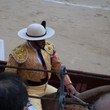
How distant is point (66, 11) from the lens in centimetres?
877

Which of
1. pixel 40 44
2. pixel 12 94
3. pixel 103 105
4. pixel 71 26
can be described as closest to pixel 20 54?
pixel 40 44

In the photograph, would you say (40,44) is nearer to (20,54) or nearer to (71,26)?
(20,54)

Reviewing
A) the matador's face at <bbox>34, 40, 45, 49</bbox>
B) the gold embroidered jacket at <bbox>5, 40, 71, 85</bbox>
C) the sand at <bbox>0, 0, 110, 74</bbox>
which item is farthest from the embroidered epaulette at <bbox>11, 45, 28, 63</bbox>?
the sand at <bbox>0, 0, 110, 74</bbox>

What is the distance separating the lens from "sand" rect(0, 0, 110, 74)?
550 centimetres

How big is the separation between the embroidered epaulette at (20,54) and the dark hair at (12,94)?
1.26 metres

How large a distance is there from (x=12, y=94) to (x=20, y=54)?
140 cm

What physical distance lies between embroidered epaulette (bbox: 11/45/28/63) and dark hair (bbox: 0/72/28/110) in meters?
1.26

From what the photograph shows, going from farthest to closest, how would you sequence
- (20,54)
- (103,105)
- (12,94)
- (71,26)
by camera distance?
(71,26), (20,54), (103,105), (12,94)

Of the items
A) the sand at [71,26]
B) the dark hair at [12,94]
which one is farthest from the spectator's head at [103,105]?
the sand at [71,26]

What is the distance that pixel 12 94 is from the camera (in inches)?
42.1

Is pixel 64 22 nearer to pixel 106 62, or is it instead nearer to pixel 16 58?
pixel 106 62

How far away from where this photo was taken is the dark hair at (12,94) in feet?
3.44

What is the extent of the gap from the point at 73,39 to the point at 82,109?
4.75 meters

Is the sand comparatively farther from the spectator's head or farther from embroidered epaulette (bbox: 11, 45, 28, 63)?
the spectator's head
